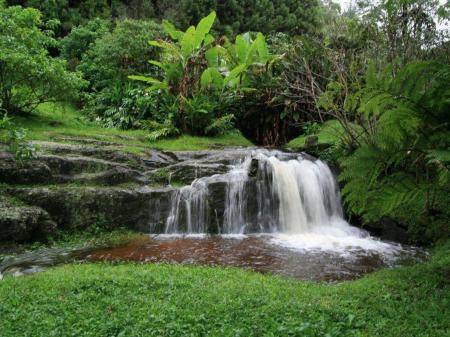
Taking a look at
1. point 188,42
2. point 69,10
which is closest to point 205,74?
point 188,42

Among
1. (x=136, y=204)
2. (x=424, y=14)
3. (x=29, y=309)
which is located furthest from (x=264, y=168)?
(x=29, y=309)

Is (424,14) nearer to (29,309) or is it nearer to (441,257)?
(441,257)

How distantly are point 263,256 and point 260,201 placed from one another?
2779 millimetres

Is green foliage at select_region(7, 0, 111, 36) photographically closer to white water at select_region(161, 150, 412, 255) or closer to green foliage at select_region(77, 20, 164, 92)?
green foliage at select_region(77, 20, 164, 92)

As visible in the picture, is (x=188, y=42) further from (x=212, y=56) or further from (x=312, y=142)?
(x=312, y=142)

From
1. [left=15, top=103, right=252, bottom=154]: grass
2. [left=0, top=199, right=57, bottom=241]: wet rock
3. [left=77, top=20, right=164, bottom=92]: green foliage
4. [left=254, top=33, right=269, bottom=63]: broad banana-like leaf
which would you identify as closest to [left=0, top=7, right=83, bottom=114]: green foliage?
Answer: [left=15, top=103, right=252, bottom=154]: grass

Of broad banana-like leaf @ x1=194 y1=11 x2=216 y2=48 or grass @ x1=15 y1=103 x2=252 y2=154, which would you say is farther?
broad banana-like leaf @ x1=194 y1=11 x2=216 y2=48

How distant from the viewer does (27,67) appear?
1226 centimetres

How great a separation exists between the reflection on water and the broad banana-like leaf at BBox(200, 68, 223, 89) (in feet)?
25.2

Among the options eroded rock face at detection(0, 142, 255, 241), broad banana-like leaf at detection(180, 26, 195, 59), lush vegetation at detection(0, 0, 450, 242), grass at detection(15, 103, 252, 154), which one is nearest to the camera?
lush vegetation at detection(0, 0, 450, 242)

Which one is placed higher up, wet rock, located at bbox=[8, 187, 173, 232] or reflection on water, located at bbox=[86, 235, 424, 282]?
wet rock, located at bbox=[8, 187, 173, 232]

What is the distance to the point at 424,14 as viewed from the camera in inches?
459

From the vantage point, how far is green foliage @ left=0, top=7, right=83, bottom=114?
11.9 metres

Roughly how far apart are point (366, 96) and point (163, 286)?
338 cm
